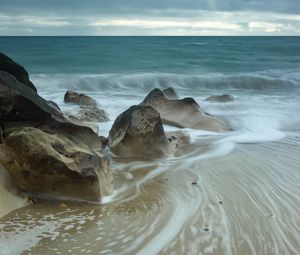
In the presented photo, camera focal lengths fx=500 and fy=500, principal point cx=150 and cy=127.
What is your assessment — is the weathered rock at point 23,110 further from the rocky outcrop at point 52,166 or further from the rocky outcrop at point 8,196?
the rocky outcrop at point 8,196

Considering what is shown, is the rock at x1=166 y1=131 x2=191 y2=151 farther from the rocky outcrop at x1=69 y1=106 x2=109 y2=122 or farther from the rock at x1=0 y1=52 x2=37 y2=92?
the rock at x1=0 y1=52 x2=37 y2=92

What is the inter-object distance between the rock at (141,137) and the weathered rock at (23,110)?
2.52 feet

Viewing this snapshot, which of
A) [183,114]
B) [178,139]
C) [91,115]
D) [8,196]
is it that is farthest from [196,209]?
[91,115]

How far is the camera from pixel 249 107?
35.8ft

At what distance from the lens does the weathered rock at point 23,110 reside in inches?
201

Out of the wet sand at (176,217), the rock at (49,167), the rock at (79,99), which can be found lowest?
the wet sand at (176,217)

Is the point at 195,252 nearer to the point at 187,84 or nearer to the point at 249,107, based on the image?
the point at 249,107

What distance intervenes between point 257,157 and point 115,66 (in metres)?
20.6

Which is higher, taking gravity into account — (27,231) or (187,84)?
(187,84)

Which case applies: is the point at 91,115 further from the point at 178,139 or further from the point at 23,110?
the point at 23,110

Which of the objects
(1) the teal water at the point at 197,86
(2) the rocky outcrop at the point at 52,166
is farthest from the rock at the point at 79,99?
(2) the rocky outcrop at the point at 52,166

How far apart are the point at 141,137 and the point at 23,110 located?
1.61m

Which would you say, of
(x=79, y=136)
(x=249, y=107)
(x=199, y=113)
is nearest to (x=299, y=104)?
(x=249, y=107)

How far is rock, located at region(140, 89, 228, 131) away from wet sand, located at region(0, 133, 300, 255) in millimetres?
2302
